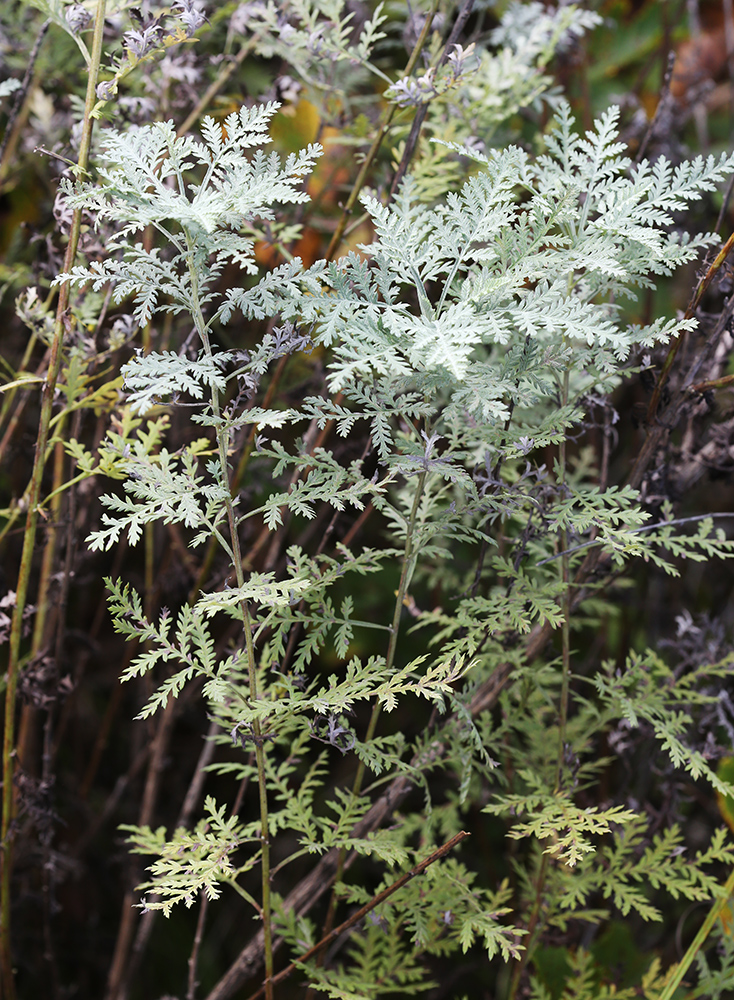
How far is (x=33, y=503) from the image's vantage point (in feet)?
2.36

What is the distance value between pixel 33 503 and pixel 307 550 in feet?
1.89

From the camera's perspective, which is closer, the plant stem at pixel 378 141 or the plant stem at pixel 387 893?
the plant stem at pixel 387 893

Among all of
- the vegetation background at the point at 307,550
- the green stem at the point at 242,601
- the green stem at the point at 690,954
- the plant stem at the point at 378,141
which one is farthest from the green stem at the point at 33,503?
the green stem at the point at 690,954

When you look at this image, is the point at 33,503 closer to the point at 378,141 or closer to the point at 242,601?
the point at 242,601

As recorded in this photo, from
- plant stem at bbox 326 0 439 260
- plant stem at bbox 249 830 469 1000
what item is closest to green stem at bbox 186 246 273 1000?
plant stem at bbox 249 830 469 1000

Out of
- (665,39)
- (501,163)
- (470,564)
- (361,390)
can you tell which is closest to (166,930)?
(470,564)

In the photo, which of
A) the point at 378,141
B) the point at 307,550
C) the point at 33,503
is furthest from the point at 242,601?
the point at 307,550

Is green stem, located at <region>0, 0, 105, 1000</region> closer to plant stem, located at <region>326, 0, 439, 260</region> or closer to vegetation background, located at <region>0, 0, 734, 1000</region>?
vegetation background, located at <region>0, 0, 734, 1000</region>

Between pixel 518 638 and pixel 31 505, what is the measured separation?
0.48 meters

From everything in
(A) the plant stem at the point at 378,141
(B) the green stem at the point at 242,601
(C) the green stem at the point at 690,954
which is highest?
(A) the plant stem at the point at 378,141

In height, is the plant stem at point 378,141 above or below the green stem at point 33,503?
above

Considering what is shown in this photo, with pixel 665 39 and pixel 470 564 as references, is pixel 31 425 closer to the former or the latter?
pixel 470 564

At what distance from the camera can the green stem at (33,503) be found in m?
0.65

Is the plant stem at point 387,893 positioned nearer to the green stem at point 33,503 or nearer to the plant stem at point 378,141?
the green stem at point 33,503
